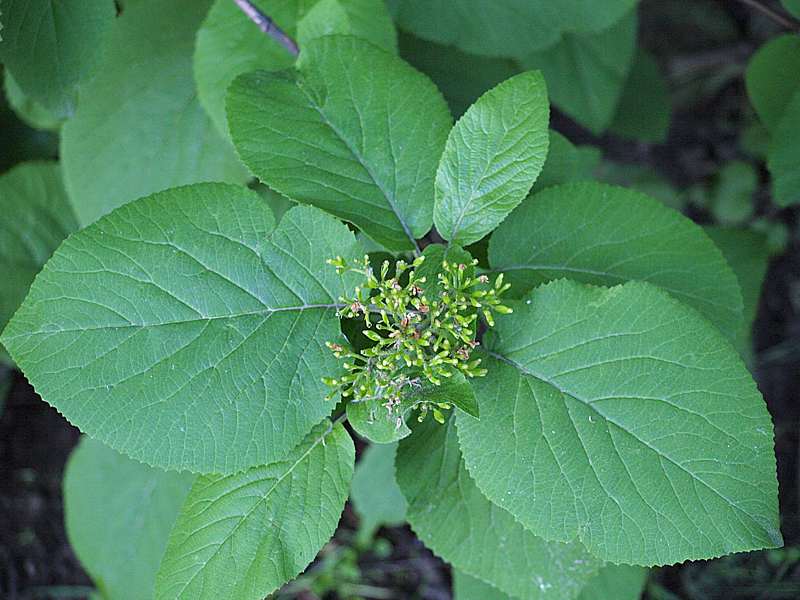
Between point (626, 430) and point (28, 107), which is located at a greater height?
point (28, 107)

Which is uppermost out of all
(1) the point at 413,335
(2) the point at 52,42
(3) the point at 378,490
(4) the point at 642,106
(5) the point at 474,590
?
(2) the point at 52,42

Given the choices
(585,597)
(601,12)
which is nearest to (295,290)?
(585,597)

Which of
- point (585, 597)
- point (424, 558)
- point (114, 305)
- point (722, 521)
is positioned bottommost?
point (424, 558)

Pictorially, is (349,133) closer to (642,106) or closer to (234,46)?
(234,46)

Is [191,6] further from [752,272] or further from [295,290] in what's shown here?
[752,272]

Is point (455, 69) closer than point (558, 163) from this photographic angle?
No

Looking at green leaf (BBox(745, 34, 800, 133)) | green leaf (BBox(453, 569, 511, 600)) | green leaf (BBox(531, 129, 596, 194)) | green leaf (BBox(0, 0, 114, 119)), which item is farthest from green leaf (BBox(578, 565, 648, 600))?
green leaf (BBox(0, 0, 114, 119))

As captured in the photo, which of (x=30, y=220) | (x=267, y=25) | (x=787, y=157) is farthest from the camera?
(x=30, y=220)

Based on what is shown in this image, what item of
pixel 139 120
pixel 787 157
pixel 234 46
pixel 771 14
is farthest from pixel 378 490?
pixel 771 14
